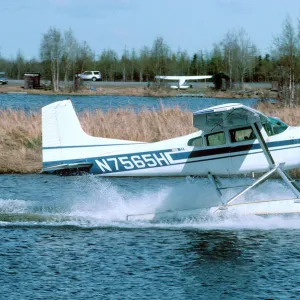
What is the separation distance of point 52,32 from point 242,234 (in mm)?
60928

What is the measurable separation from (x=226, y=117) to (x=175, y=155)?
1.19 metres

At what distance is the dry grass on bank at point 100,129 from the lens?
66.9ft

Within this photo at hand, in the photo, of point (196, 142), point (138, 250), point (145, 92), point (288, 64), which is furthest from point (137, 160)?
point (145, 92)

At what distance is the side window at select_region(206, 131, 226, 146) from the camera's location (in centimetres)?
1324

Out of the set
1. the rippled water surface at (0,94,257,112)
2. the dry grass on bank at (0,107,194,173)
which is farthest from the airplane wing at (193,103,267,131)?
the rippled water surface at (0,94,257,112)

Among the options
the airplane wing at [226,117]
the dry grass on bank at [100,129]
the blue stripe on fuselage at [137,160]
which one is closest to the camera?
the airplane wing at [226,117]

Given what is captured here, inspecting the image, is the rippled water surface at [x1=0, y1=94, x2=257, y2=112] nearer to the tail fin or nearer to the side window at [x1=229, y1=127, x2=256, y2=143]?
the tail fin

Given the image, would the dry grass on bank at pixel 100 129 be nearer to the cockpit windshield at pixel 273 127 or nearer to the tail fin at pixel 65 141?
the tail fin at pixel 65 141

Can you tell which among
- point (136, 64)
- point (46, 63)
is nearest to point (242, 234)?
point (46, 63)

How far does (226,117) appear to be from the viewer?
1270 cm

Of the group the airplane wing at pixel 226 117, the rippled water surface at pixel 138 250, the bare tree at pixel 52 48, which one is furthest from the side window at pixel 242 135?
the bare tree at pixel 52 48

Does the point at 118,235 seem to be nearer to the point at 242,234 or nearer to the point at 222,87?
the point at 242,234

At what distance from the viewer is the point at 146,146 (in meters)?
13.4

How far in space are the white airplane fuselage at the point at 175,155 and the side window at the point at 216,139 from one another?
2 centimetres
